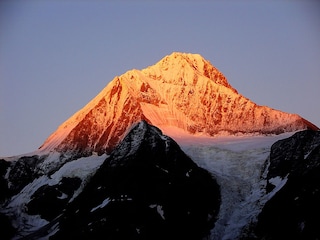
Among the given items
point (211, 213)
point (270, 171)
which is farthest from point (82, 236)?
point (270, 171)

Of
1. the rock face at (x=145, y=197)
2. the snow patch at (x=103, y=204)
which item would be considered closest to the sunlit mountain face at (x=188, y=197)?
the rock face at (x=145, y=197)

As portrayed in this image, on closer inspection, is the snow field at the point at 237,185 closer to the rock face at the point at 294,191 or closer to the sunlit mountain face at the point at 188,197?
the sunlit mountain face at the point at 188,197

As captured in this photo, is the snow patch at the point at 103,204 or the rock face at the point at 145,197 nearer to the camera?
the rock face at the point at 145,197

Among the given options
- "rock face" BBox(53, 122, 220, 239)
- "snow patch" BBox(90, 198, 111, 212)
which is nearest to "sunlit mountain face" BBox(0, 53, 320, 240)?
"rock face" BBox(53, 122, 220, 239)

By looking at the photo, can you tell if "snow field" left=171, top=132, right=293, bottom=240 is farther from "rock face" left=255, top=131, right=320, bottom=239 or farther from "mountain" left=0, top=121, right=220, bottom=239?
"rock face" left=255, top=131, right=320, bottom=239

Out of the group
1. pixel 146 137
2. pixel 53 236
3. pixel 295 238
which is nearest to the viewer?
pixel 295 238

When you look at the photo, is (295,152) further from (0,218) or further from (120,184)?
(0,218)
